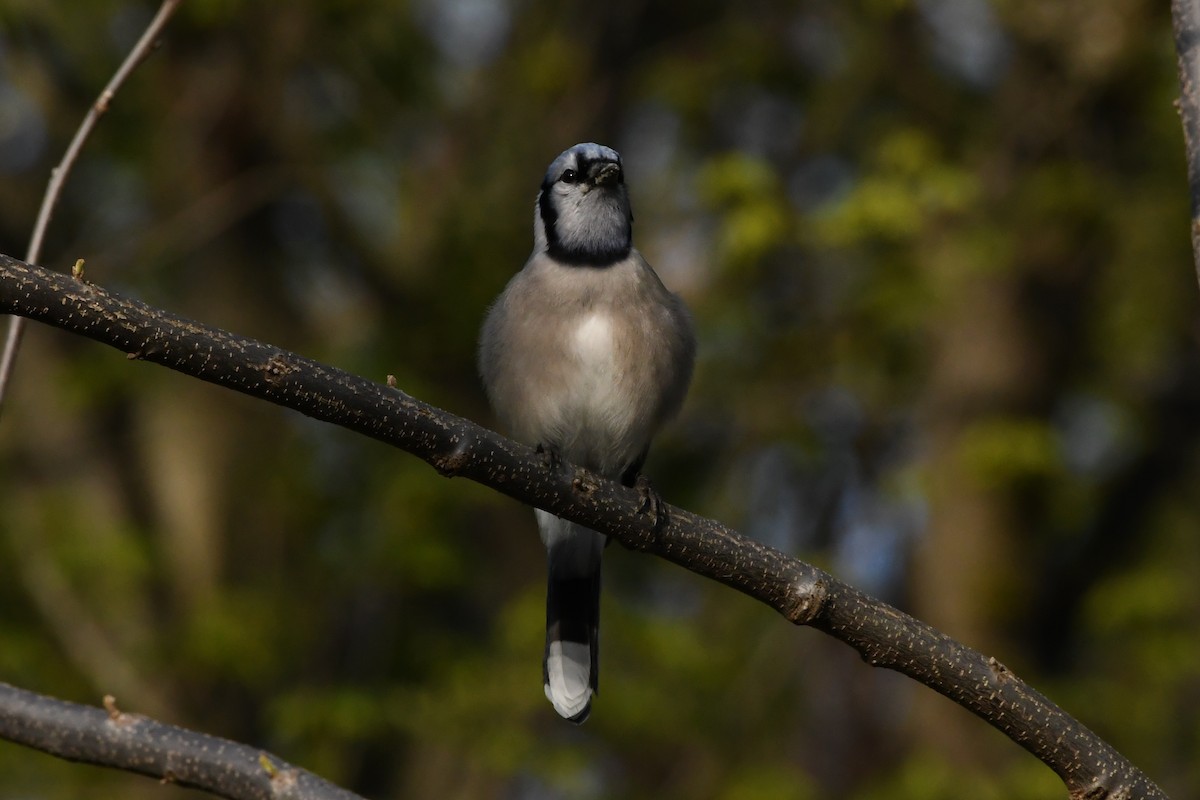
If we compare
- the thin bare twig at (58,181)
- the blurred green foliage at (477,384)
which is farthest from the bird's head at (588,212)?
the blurred green foliage at (477,384)

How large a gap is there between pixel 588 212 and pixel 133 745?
2.32 meters

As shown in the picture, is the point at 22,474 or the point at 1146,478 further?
the point at 1146,478

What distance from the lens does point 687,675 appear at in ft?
24.7

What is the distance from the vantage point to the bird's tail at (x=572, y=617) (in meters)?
4.02

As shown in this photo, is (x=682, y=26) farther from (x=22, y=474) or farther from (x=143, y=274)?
(x=22, y=474)

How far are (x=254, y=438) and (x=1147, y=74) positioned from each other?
4.96m

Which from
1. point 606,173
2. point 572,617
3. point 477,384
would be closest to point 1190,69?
point 606,173

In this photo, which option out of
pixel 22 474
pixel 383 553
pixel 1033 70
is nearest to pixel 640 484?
pixel 383 553

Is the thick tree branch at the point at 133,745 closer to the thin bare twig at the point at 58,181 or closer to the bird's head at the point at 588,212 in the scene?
the thin bare twig at the point at 58,181

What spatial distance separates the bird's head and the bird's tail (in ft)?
2.58

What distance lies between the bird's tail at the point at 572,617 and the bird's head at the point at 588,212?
2.58 feet

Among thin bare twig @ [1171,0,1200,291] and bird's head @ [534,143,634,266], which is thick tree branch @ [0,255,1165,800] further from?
bird's head @ [534,143,634,266]

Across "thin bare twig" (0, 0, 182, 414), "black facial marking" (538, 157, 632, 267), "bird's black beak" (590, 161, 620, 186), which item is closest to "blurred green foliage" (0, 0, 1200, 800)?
"black facial marking" (538, 157, 632, 267)

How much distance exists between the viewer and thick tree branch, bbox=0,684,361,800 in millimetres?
2627
